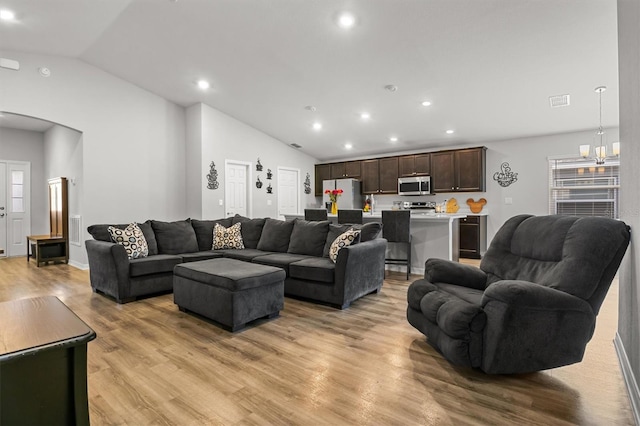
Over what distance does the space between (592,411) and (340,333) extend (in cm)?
165

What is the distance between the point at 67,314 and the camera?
4.02 ft

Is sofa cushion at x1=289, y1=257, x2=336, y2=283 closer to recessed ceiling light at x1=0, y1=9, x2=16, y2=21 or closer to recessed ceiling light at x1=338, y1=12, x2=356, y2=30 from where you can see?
recessed ceiling light at x1=338, y1=12, x2=356, y2=30

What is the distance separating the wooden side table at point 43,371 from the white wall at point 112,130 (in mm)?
5471

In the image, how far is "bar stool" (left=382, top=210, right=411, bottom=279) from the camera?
481cm

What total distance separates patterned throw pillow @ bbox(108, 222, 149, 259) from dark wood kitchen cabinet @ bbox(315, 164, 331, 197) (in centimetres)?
559

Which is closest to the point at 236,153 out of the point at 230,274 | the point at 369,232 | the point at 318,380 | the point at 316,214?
the point at 316,214

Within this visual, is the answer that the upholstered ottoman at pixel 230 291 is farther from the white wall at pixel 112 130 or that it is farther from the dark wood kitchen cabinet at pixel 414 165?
the dark wood kitchen cabinet at pixel 414 165

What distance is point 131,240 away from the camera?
407 cm

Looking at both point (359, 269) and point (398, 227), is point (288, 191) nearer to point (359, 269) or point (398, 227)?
point (398, 227)

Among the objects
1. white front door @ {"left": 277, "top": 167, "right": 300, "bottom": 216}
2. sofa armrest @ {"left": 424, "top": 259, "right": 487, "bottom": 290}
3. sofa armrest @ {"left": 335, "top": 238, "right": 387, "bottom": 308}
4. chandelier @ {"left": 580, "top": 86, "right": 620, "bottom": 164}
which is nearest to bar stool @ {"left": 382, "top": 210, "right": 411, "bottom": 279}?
sofa armrest @ {"left": 335, "top": 238, "right": 387, "bottom": 308}

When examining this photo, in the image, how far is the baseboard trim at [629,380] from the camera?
66.2 inches

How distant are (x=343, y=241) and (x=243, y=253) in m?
1.52

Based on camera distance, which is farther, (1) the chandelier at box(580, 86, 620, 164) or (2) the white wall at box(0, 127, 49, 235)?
(2) the white wall at box(0, 127, 49, 235)

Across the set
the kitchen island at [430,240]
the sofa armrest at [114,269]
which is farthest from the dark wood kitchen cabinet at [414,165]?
the sofa armrest at [114,269]
